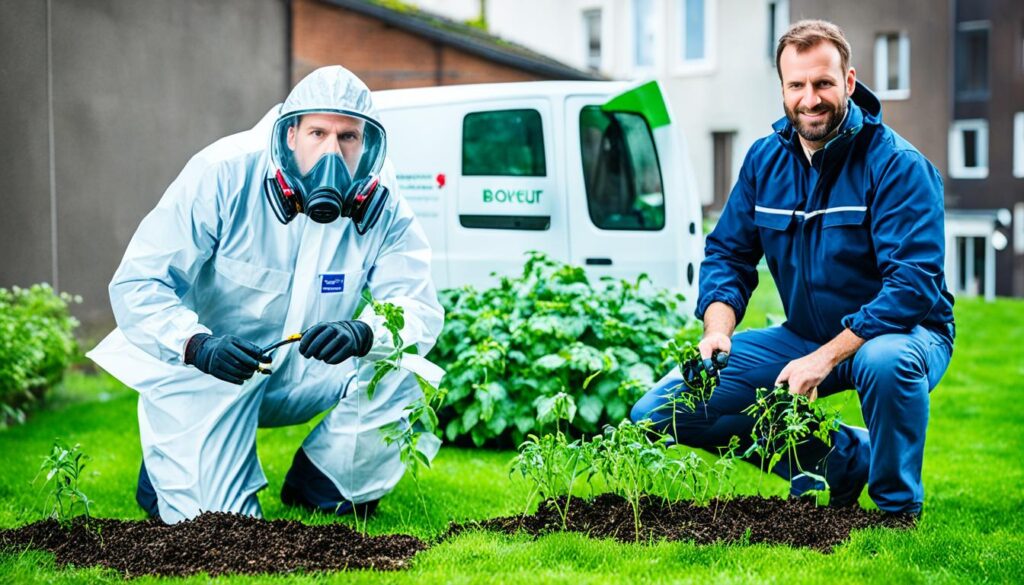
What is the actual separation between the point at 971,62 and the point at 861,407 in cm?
2628

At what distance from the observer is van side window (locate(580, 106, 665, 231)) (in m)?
9.69

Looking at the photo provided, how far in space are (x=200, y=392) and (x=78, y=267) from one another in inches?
238

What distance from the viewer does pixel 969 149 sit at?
93.9 ft

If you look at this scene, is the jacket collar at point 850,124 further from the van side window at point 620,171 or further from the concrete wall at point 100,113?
the concrete wall at point 100,113

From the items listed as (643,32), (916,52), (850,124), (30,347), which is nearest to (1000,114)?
(916,52)

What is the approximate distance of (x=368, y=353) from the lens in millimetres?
4523

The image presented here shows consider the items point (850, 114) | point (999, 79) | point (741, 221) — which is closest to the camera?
point (850, 114)

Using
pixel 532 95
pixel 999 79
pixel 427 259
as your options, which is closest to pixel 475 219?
pixel 532 95

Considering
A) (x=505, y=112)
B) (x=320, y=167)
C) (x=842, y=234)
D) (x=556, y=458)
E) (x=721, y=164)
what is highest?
(x=721, y=164)

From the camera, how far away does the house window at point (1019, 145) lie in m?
27.7

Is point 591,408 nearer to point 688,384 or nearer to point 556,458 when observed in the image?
point 688,384

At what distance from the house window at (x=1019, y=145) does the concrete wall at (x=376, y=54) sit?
14.8m

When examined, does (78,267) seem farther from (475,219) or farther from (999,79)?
(999,79)

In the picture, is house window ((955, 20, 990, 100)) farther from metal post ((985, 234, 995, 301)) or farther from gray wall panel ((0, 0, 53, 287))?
gray wall panel ((0, 0, 53, 287))
